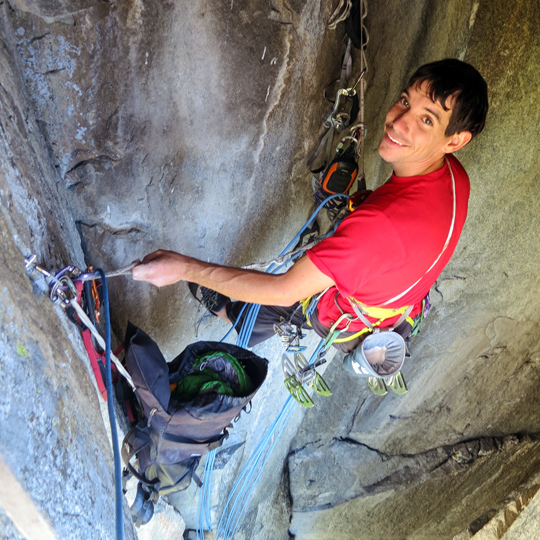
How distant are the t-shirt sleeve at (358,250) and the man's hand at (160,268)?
1.28 ft

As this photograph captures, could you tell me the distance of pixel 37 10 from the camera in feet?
3.93

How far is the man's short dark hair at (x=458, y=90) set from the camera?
1460 millimetres

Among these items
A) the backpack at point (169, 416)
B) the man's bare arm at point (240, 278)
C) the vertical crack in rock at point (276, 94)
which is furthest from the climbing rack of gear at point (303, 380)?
the vertical crack in rock at point (276, 94)

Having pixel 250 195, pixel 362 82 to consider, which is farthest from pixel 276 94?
pixel 250 195

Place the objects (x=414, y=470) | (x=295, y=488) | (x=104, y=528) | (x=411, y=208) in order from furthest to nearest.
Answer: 1. (x=295, y=488)
2. (x=414, y=470)
3. (x=411, y=208)
4. (x=104, y=528)

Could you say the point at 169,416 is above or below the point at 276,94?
below

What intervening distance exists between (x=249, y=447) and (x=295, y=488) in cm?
109

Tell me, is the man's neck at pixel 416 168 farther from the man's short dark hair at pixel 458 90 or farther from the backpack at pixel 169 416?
the backpack at pixel 169 416

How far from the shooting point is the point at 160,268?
1.30 meters

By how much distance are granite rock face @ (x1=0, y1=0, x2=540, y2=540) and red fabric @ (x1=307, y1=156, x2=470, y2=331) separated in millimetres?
674

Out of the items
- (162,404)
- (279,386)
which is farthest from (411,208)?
(279,386)

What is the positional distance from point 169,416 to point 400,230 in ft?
3.22

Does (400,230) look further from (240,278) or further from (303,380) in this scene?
(303,380)

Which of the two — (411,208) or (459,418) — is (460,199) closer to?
(411,208)
